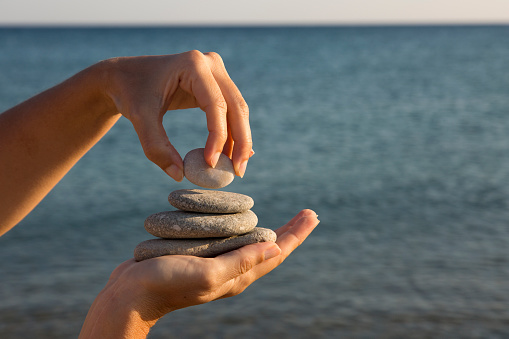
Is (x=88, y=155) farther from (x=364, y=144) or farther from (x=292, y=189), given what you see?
(x=364, y=144)

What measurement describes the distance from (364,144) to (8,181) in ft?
41.0

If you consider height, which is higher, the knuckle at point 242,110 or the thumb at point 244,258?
the knuckle at point 242,110

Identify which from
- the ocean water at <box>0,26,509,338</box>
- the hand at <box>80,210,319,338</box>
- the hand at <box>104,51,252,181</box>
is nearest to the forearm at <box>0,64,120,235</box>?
the hand at <box>104,51,252,181</box>

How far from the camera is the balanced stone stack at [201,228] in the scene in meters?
2.45

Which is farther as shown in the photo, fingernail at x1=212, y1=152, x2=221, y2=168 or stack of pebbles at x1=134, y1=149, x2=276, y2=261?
stack of pebbles at x1=134, y1=149, x2=276, y2=261

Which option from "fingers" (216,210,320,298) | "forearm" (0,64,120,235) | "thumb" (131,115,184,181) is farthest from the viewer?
"forearm" (0,64,120,235)

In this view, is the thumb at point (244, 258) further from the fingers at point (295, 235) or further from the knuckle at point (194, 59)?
the knuckle at point (194, 59)

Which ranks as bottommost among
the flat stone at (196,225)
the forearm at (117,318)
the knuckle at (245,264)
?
the forearm at (117,318)

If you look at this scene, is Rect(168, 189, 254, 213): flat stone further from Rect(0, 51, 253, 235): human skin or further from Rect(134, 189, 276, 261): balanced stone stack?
Rect(0, 51, 253, 235): human skin

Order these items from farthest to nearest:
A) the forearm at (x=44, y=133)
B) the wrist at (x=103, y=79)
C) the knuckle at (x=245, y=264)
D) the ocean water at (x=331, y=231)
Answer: the ocean water at (x=331, y=231) < the forearm at (x=44, y=133) < the wrist at (x=103, y=79) < the knuckle at (x=245, y=264)

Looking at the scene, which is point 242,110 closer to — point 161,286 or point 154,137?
point 154,137

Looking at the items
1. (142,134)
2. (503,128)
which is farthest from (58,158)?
(503,128)

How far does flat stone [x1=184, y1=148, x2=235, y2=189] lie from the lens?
2357 mm

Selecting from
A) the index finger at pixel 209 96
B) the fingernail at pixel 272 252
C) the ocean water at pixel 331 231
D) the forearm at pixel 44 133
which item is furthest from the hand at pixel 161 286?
the ocean water at pixel 331 231
